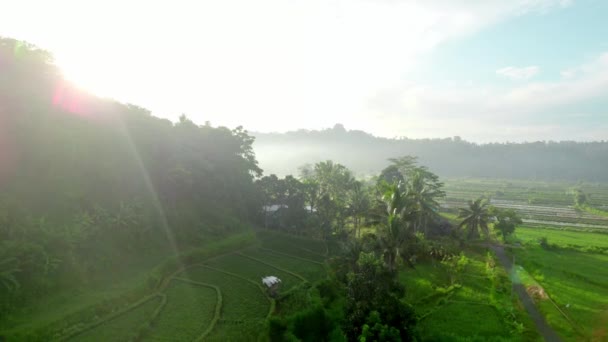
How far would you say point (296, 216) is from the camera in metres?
47.8

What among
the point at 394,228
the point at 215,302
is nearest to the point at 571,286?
the point at 394,228

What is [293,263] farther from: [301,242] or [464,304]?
[464,304]

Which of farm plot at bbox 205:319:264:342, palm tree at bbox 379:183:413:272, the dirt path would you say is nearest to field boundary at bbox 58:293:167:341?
farm plot at bbox 205:319:264:342

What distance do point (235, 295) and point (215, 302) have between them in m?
1.78

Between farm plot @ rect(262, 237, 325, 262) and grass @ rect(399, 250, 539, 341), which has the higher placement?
grass @ rect(399, 250, 539, 341)

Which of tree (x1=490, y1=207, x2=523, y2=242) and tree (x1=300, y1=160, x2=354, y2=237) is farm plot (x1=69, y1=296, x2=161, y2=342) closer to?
tree (x1=300, y1=160, x2=354, y2=237)

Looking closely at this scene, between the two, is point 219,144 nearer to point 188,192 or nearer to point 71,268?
point 188,192

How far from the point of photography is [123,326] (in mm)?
19266

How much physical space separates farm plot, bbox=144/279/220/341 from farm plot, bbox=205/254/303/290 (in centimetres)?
443

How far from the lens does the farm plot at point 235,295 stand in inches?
856

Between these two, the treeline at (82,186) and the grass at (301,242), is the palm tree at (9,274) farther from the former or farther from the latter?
the grass at (301,242)

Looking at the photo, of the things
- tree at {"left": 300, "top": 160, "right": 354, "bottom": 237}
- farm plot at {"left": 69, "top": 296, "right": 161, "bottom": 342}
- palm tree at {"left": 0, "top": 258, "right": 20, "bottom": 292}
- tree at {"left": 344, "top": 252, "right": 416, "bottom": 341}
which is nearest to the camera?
tree at {"left": 344, "top": 252, "right": 416, "bottom": 341}

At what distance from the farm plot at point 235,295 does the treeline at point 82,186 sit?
5.27m

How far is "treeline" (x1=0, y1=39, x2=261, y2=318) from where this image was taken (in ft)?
72.5
